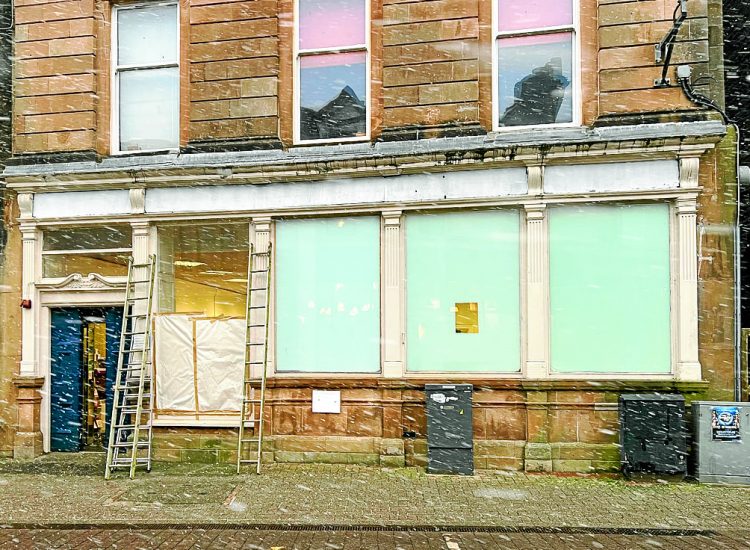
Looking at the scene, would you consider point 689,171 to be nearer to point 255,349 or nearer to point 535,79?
point 535,79

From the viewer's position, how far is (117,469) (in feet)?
34.6

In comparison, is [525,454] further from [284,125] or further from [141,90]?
[141,90]

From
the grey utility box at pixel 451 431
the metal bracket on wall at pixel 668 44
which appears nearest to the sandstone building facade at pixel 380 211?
the metal bracket on wall at pixel 668 44

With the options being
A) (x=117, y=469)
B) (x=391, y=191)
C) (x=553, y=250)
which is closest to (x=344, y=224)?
(x=391, y=191)

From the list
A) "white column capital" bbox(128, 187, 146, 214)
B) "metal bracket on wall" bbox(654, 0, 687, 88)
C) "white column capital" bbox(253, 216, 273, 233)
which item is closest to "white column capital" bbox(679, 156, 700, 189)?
"metal bracket on wall" bbox(654, 0, 687, 88)

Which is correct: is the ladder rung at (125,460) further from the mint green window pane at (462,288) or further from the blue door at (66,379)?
the mint green window pane at (462,288)

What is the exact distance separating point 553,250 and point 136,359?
6724 mm

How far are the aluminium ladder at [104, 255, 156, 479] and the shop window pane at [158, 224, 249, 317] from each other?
1.57ft

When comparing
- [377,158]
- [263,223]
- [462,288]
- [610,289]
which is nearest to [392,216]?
[377,158]

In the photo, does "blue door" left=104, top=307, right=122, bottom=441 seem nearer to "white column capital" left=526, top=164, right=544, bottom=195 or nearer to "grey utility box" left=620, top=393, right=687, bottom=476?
"white column capital" left=526, top=164, right=544, bottom=195

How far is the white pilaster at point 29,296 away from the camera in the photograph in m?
11.7

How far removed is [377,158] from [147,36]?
4.67m

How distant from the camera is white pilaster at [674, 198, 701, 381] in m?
9.80

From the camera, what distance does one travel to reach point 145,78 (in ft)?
39.0
